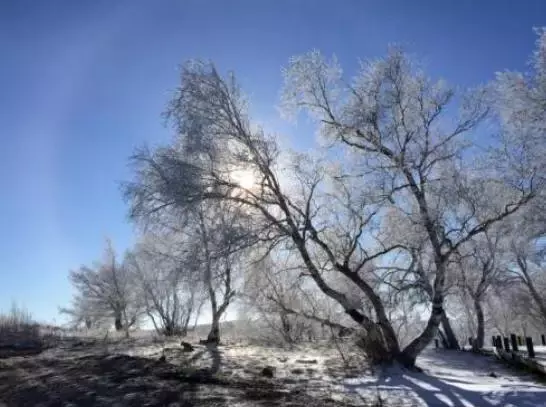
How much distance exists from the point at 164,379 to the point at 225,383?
46.0 inches

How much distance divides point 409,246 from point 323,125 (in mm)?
4390

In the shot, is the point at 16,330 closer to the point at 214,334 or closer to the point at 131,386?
the point at 214,334

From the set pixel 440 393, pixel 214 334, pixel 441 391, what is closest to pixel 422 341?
pixel 441 391

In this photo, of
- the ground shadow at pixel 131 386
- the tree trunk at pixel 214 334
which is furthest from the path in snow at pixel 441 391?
the tree trunk at pixel 214 334

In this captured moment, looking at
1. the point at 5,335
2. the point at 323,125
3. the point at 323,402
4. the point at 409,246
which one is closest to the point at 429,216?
the point at 409,246

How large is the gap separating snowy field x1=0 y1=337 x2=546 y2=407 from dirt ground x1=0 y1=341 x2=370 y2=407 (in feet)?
0.05

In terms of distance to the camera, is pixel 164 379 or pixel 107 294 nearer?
pixel 164 379

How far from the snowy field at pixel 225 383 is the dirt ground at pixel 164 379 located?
0.05 ft

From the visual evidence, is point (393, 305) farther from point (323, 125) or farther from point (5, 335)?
point (5, 335)

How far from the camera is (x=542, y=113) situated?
44.2ft

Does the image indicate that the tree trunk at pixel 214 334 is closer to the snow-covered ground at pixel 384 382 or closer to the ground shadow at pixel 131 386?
the snow-covered ground at pixel 384 382

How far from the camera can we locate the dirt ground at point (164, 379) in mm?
7230

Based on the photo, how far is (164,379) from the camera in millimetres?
8523

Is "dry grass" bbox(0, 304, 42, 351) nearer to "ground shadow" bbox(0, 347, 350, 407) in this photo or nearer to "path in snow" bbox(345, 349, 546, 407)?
"ground shadow" bbox(0, 347, 350, 407)
